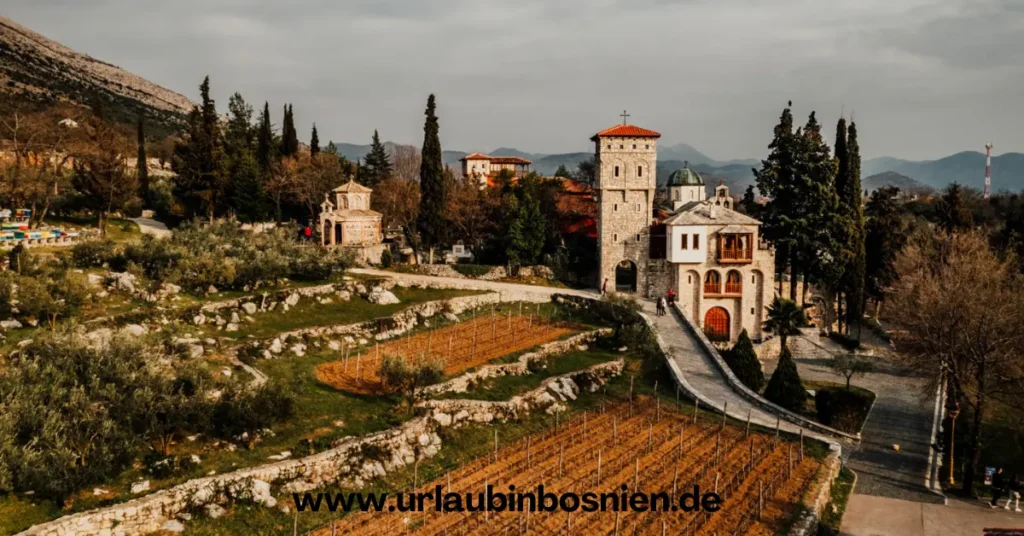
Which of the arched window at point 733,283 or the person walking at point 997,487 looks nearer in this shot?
the person walking at point 997,487

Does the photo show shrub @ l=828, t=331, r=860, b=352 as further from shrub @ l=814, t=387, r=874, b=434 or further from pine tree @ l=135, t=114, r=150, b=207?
pine tree @ l=135, t=114, r=150, b=207

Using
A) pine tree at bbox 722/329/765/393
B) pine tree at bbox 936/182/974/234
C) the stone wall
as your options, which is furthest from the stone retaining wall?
pine tree at bbox 936/182/974/234

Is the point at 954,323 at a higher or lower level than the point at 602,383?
higher

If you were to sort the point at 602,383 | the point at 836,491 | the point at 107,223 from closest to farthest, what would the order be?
1. the point at 836,491
2. the point at 602,383
3. the point at 107,223

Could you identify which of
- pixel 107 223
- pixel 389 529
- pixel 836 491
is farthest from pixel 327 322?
pixel 107 223

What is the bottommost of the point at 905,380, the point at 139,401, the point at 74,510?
the point at 905,380

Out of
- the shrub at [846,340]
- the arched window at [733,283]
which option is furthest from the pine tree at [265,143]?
the shrub at [846,340]

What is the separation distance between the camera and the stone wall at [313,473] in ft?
39.0

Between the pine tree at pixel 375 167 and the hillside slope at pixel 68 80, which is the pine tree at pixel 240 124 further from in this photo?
the hillside slope at pixel 68 80

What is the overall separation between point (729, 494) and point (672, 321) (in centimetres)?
1828

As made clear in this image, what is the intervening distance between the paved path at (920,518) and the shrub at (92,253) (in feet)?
94.6

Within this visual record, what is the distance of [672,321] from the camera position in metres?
33.8

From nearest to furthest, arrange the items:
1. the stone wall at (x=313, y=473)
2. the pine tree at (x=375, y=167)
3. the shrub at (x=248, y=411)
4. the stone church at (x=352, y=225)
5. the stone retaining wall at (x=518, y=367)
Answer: the stone wall at (x=313, y=473)
the shrub at (x=248, y=411)
the stone retaining wall at (x=518, y=367)
the stone church at (x=352, y=225)
the pine tree at (x=375, y=167)

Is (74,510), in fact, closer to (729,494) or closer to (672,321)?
(729,494)
